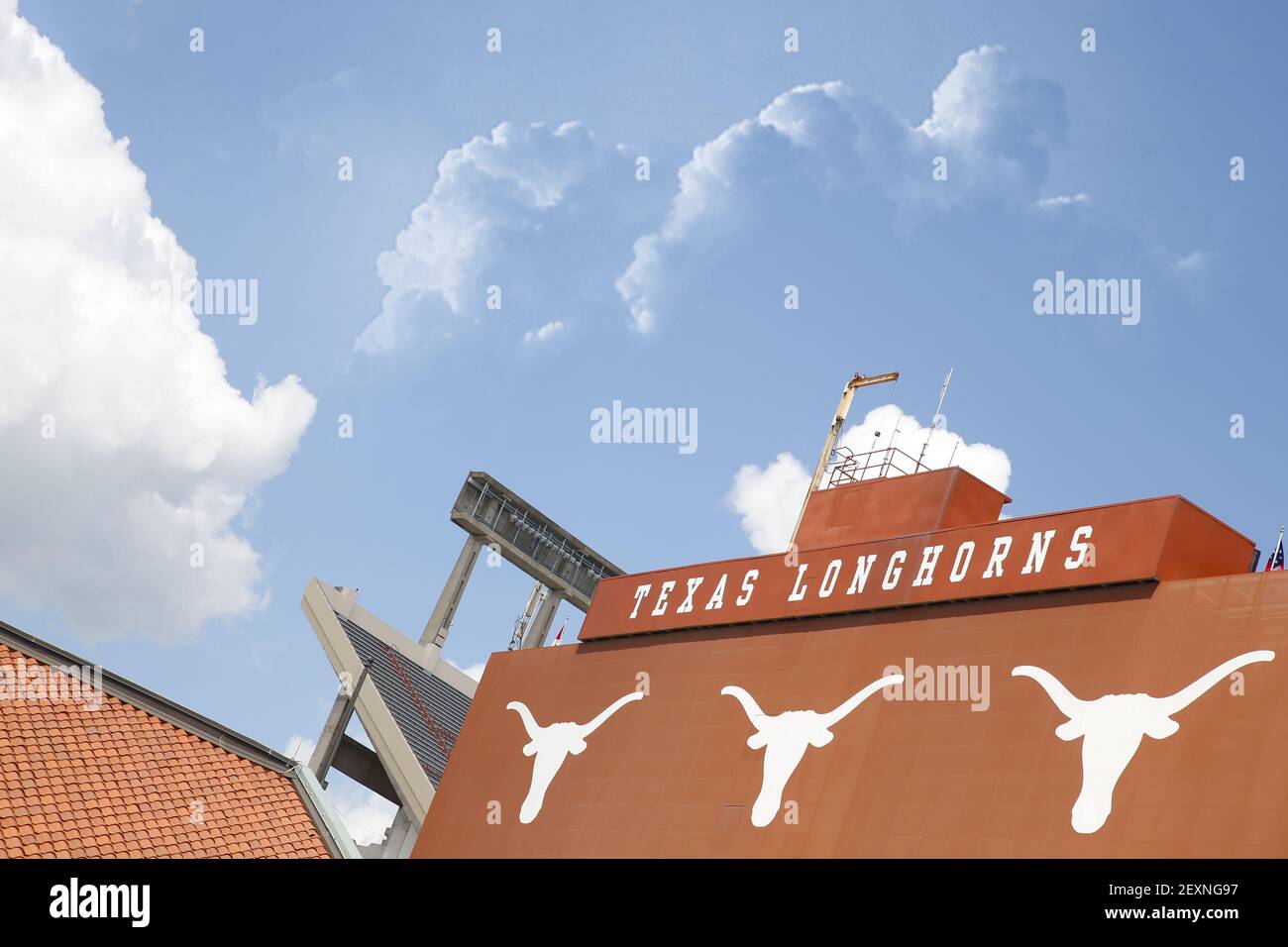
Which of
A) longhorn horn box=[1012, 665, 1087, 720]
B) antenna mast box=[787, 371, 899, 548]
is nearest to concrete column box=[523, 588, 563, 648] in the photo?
antenna mast box=[787, 371, 899, 548]

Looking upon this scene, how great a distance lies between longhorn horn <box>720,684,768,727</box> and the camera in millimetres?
26297

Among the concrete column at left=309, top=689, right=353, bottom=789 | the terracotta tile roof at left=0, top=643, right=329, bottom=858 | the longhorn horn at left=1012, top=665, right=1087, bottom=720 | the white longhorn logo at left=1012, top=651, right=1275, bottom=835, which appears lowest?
the terracotta tile roof at left=0, top=643, right=329, bottom=858

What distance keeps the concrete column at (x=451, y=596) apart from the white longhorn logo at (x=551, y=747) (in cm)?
2813

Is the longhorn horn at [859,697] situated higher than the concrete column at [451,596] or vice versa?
the concrete column at [451,596]

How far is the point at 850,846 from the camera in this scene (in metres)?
22.8

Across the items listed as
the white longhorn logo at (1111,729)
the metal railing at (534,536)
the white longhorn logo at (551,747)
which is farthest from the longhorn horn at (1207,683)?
the metal railing at (534,536)

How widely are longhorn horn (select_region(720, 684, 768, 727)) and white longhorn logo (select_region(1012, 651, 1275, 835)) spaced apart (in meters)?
6.79

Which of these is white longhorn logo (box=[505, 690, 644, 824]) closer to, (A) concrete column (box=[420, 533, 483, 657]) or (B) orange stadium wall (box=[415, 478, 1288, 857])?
(B) orange stadium wall (box=[415, 478, 1288, 857])

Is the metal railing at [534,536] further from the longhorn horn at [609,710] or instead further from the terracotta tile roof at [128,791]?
the terracotta tile roof at [128,791]

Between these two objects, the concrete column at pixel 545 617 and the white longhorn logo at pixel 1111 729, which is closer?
the white longhorn logo at pixel 1111 729

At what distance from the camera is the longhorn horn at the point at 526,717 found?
31.5 meters
